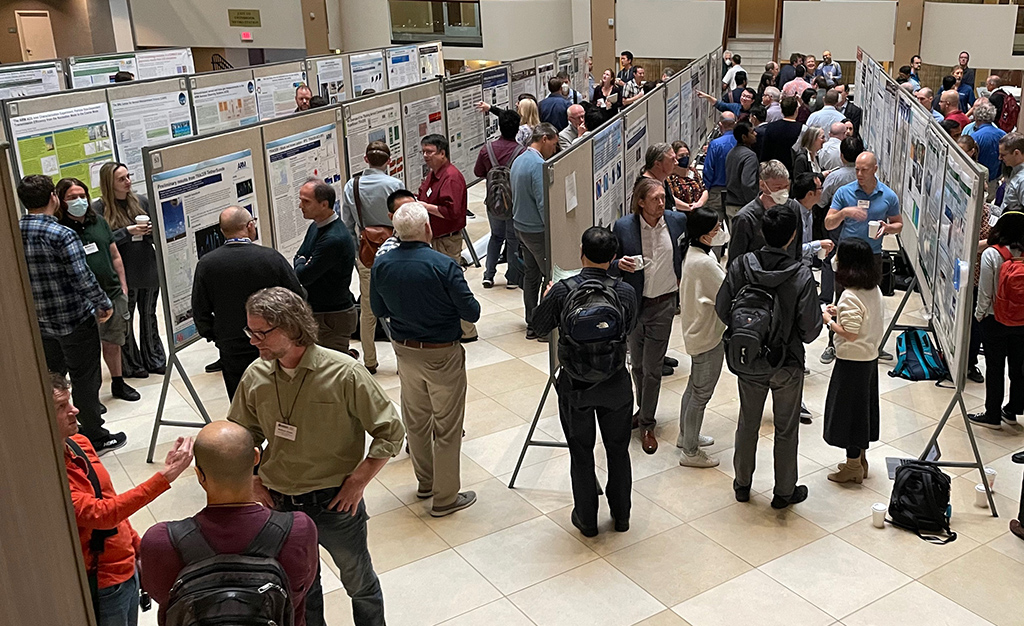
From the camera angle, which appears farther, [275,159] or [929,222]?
[275,159]

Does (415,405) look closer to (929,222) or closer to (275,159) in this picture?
(275,159)

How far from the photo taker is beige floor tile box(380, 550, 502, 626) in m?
4.12

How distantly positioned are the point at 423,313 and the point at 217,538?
2188 mm

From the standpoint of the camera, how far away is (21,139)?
23.4 feet

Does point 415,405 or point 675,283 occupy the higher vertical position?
point 675,283

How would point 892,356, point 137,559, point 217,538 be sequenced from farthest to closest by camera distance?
1. point 892,356
2. point 137,559
3. point 217,538

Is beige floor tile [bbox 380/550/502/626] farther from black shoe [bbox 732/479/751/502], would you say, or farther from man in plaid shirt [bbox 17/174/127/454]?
man in plaid shirt [bbox 17/174/127/454]

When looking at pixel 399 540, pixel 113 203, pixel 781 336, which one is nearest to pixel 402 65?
pixel 113 203

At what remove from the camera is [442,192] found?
278 inches

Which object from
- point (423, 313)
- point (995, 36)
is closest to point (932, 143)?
point (423, 313)

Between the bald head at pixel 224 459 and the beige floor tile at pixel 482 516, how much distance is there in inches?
90.3

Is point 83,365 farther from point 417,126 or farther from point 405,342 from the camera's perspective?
point 417,126

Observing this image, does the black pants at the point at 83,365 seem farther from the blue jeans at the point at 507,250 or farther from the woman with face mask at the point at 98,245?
the blue jeans at the point at 507,250

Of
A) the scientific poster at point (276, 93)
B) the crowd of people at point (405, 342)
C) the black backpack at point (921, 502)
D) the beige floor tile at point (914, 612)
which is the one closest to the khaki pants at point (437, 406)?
the crowd of people at point (405, 342)
